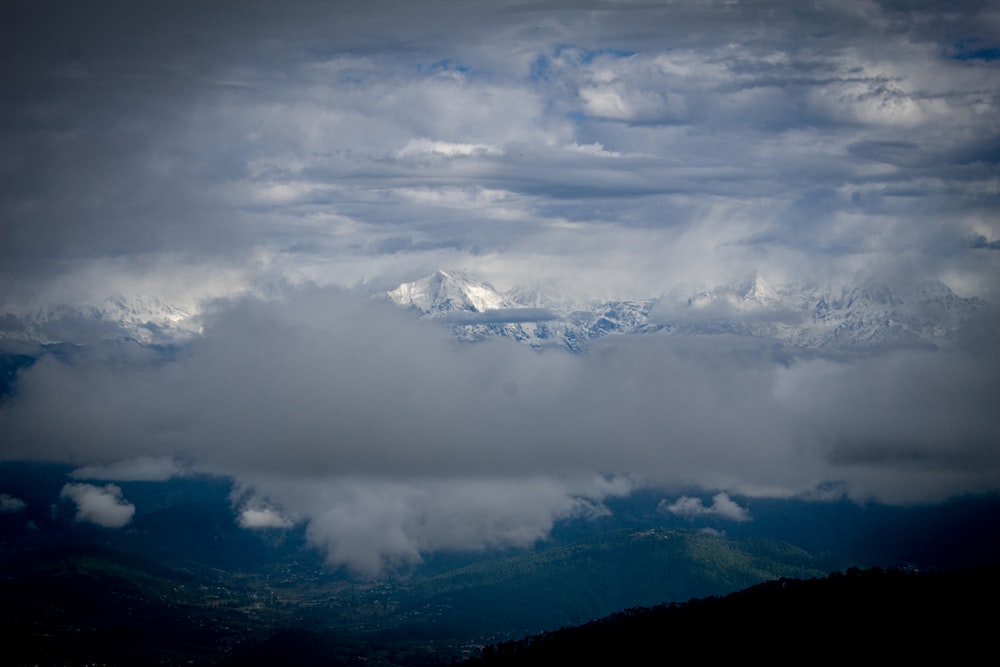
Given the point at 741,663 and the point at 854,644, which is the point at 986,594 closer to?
the point at 854,644

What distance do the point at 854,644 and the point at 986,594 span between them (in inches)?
1030

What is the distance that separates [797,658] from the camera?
189 metres

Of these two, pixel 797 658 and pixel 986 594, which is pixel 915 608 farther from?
pixel 797 658

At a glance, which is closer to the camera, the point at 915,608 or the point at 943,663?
the point at 943,663

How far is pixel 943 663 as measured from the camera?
172 metres

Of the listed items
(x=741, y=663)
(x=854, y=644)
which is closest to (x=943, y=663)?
(x=854, y=644)

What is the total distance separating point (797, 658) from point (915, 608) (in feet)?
82.9

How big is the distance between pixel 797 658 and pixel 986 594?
1412 inches

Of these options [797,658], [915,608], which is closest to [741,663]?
[797,658]

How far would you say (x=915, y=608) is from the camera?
195500 millimetres

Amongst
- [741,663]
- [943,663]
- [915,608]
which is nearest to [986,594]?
[915,608]

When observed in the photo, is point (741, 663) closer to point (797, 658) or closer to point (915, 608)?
point (797, 658)

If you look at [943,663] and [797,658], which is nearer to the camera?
[943,663]

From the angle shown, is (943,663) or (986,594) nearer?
(943,663)
